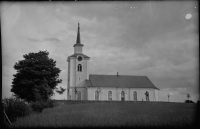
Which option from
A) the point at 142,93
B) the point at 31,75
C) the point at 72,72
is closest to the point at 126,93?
the point at 142,93

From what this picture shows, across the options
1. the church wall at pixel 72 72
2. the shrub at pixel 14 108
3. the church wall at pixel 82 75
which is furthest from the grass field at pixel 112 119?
the church wall at pixel 82 75

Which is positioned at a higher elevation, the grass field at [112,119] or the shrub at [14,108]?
the shrub at [14,108]

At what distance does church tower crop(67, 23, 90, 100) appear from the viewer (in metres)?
51.4

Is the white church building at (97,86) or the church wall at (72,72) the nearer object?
the white church building at (97,86)

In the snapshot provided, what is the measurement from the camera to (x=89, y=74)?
55.7 m

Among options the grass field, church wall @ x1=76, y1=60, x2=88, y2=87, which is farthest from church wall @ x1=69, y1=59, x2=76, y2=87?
the grass field

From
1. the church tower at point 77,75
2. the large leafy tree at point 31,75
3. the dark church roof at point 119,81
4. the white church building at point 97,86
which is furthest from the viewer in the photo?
the dark church roof at point 119,81

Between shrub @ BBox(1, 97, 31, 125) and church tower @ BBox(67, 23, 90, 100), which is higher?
church tower @ BBox(67, 23, 90, 100)

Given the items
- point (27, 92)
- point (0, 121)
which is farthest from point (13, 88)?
point (0, 121)

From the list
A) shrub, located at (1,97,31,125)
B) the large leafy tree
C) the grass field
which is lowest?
the grass field

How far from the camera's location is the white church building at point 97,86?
169ft

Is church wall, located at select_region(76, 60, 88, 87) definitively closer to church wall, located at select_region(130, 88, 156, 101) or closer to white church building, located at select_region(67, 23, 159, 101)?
white church building, located at select_region(67, 23, 159, 101)

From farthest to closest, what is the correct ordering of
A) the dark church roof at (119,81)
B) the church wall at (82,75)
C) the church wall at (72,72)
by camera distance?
the dark church roof at (119,81) → the church wall at (82,75) → the church wall at (72,72)

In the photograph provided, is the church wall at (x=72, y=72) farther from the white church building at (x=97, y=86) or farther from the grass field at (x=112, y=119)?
the grass field at (x=112, y=119)
